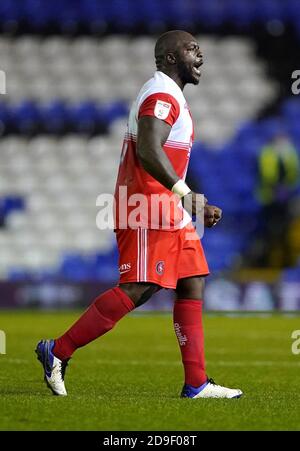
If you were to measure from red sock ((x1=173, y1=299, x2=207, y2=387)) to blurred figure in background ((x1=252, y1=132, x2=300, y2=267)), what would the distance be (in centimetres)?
1062

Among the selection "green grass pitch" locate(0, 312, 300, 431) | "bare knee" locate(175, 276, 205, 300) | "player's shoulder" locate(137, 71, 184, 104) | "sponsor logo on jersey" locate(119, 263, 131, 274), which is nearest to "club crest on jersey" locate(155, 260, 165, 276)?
"sponsor logo on jersey" locate(119, 263, 131, 274)

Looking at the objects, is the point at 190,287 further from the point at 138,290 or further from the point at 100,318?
the point at 100,318

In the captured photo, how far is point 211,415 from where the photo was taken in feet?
15.6

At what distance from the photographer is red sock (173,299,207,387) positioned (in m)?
5.63

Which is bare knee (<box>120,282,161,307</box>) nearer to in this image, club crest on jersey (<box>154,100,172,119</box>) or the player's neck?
club crest on jersey (<box>154,100,172,119</box>)

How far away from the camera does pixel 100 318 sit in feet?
17.7

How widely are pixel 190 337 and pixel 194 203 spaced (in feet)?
2.68

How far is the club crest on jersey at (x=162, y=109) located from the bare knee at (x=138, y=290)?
841mm

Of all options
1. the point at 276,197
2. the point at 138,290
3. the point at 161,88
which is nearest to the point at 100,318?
the point at 138,290

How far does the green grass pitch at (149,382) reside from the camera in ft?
15.0

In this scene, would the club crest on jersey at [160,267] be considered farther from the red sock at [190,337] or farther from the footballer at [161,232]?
the red sock at [190,337]

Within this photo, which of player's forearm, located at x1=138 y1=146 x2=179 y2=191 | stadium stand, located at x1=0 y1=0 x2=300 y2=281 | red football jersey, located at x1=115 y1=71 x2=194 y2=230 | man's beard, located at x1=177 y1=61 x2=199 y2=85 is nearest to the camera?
player's forearm, located at x1=138 y1=146 x2=179 y2=191
